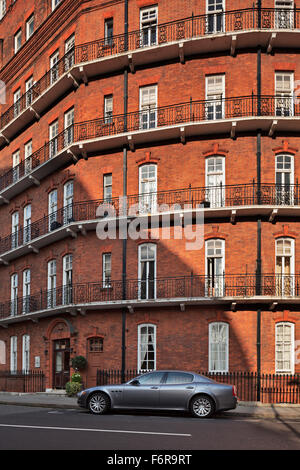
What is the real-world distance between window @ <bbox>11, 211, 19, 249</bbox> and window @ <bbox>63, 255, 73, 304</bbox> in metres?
6.49

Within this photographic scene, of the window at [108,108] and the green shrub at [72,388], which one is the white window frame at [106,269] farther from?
the window at [108,108]

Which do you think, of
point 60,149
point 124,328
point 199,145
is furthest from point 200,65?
point 124,328

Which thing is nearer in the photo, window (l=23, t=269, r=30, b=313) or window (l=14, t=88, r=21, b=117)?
window (l=23, t=269, r=30, b=313)

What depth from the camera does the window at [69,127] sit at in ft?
93.3

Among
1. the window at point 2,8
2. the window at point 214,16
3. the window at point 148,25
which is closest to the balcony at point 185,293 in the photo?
the window at point 214,16

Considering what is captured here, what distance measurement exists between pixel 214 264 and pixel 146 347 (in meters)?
4.60

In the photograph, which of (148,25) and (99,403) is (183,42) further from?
(99,403)

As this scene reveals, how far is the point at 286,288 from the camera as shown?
23.8 meters

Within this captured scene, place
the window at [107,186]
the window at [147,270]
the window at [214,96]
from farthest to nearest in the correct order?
the window at [107,186], the window at [214,96], the window at [147,270]

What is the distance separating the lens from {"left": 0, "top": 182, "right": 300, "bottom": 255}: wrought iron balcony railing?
2434cm

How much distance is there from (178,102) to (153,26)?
12.9 feet

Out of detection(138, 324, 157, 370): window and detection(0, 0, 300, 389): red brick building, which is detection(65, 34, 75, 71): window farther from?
detection(138, 324, 157, 370): window

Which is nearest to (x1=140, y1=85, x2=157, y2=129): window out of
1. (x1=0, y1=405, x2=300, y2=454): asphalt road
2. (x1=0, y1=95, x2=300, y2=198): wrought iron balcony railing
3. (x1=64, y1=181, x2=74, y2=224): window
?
(x1=0, y1=95, x2=300, y2=198): wrought iron balcony railing

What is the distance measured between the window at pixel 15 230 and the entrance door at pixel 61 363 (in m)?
7.90
